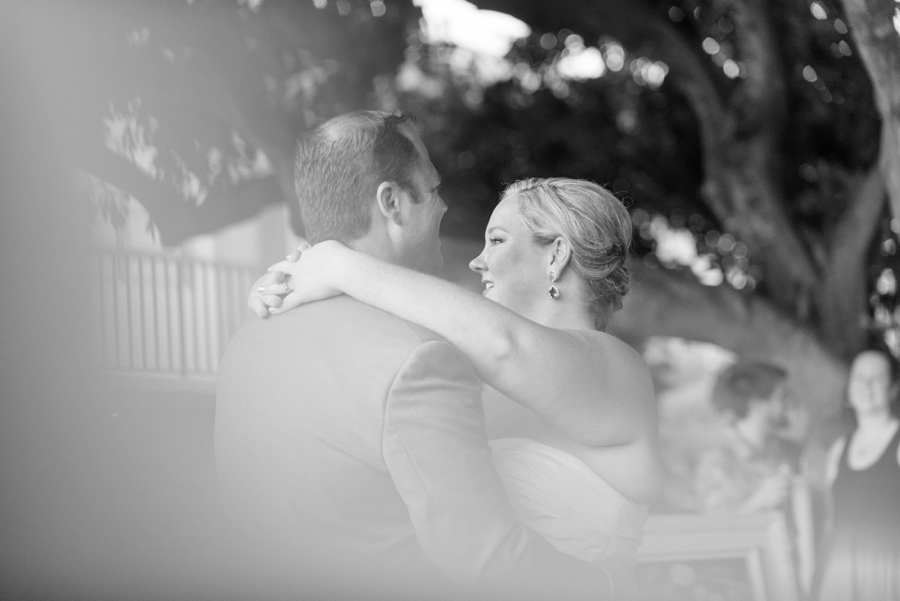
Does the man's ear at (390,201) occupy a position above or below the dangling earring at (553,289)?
above

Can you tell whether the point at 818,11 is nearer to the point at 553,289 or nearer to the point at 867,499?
the point at 867,499

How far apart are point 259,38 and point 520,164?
6.81ft

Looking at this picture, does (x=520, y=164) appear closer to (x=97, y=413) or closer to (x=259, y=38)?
(x=259, y=38)

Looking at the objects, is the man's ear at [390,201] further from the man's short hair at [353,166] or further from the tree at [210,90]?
the tree at [210,90]

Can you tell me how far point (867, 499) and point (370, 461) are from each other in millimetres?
3775

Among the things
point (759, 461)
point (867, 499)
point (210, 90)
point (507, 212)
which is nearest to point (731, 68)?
point (759, 461)

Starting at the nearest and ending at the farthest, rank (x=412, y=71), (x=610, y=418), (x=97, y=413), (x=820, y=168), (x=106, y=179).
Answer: (x=610, y=418) → (x=97, y=413) → (x=106, y=179) → (x=820, y=168) → (x=412, y=71)

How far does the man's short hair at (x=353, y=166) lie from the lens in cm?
148

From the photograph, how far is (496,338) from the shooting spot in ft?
4.57

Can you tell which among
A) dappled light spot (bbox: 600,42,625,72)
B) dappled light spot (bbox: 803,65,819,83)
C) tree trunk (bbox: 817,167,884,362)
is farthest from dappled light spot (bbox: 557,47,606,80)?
tree trunk (bbox: 817,167,884,362)

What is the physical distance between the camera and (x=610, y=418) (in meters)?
1.51

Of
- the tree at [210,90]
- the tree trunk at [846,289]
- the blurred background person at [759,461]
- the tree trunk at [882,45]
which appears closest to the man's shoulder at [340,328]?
the tree at [210,90]

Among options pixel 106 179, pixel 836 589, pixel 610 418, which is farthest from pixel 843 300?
pixel 610 418

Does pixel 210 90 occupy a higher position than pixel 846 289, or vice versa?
pixel 210 90
